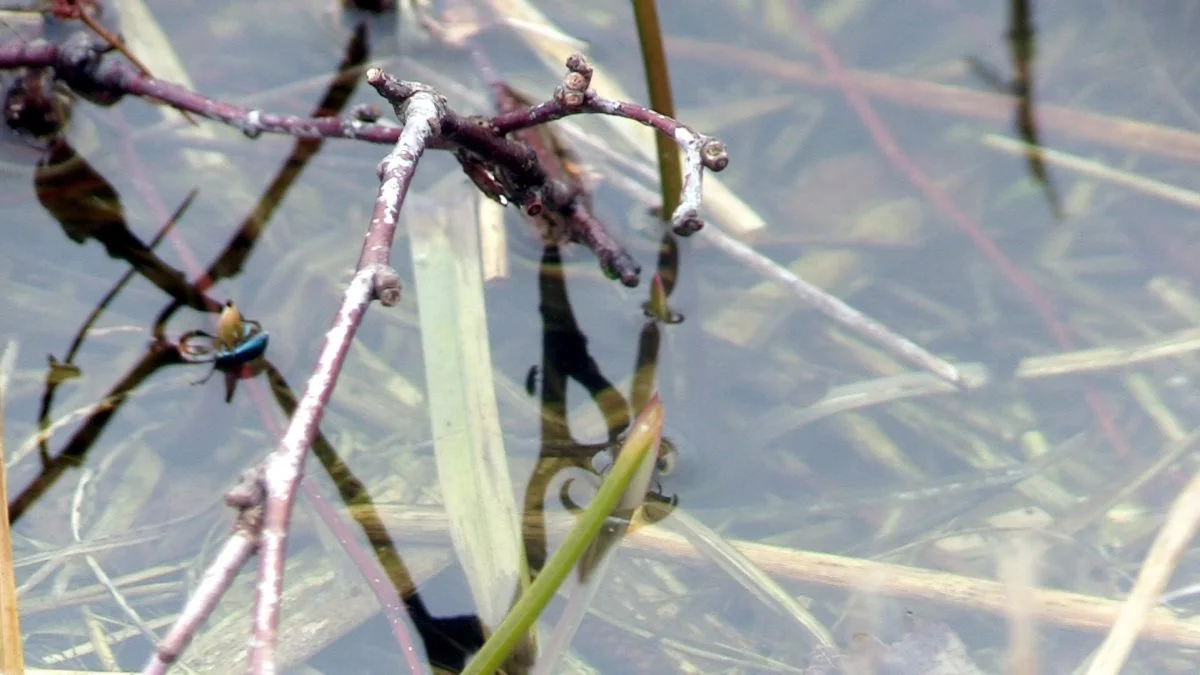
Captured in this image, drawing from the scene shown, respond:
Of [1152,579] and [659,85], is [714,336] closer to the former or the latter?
[659,85]

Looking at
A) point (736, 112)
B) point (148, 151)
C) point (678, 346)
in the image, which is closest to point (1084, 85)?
point (736, 112)

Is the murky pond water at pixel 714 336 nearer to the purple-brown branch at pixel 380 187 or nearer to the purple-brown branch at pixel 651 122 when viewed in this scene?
the purple-brown branch at pixel 380 187

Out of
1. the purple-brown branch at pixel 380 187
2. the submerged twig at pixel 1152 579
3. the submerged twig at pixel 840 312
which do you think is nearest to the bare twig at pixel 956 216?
the submerged twig at pixel 1152 579

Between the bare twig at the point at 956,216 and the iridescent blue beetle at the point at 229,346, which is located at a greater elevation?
the bare twig at the point at 956,216

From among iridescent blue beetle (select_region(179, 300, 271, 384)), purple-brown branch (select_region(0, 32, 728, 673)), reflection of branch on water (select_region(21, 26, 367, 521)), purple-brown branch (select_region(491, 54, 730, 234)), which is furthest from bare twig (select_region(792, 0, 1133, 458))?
iridescent blue beetle (select_region(179, 300, 271, 384))

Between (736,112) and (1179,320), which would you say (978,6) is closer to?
(736,112)

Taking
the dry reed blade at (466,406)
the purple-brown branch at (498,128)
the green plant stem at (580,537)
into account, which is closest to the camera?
the green plant stem at (580,537)

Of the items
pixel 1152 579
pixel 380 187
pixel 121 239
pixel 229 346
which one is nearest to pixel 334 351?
pixel 380 187
